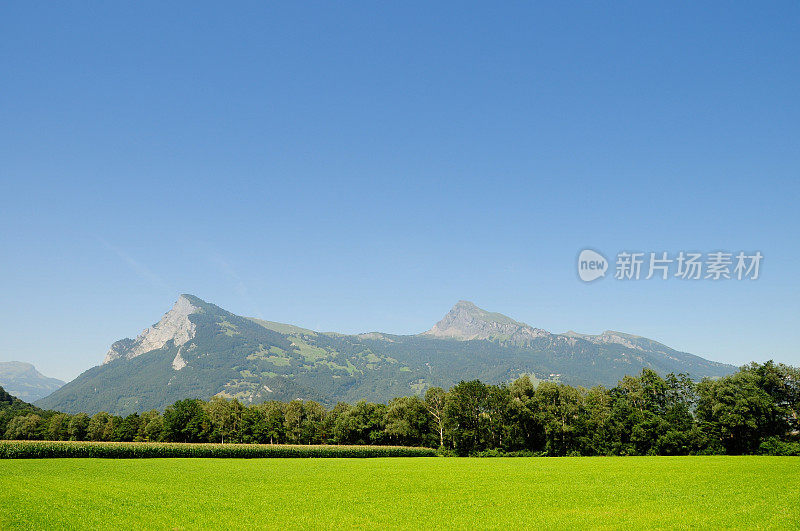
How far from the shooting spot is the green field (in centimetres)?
2534

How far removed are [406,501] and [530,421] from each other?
78.8 metres

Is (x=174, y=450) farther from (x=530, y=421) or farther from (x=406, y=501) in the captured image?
(x=530, y=421)

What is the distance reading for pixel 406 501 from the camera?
3322cm

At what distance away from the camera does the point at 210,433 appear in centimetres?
13625

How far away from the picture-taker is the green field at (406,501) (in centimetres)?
2534

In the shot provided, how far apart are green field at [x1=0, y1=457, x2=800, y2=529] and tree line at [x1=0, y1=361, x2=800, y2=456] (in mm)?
43879

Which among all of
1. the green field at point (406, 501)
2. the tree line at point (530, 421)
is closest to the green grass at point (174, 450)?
the tree line at point (530, 421)

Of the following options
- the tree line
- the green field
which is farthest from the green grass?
the green field

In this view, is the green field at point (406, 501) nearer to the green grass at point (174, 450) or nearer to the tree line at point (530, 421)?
the green grass at point (174, 450)

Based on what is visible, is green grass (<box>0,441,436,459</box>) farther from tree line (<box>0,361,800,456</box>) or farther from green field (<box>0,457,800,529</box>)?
green field (<box>0,457,800,529</box>)

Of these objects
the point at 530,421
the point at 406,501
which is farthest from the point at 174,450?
the point at 530,421

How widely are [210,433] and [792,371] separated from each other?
448 feet

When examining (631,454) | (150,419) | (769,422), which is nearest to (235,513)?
(631,454)

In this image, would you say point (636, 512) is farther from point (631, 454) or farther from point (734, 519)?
point (631, 454)
